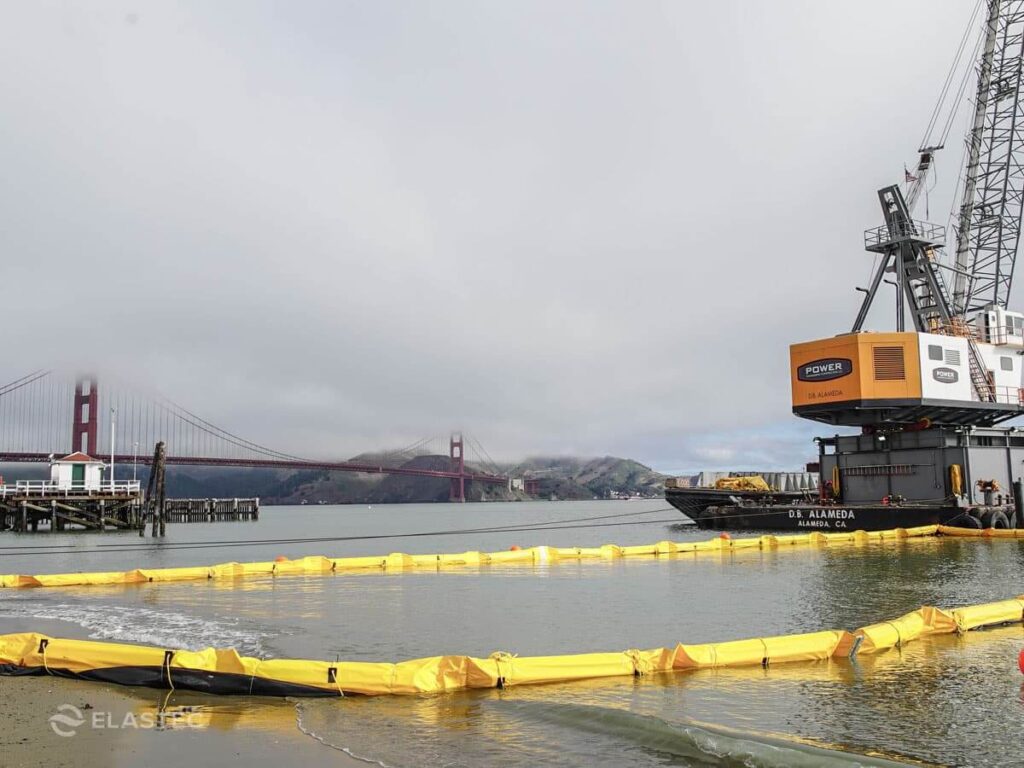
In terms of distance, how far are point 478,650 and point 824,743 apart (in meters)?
6.74

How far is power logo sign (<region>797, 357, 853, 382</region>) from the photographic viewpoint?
3838 centimetres

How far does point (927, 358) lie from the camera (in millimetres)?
38031

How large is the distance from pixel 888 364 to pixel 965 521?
7.92 m

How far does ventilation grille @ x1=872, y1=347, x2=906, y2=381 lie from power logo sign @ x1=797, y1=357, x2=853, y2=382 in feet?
4.00

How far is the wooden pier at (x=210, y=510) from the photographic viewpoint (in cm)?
8856

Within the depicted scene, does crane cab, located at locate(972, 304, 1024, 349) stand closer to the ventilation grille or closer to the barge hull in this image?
the ventilation grille

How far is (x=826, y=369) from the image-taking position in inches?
1542

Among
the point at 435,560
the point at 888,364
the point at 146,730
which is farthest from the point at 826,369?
the point at 146,730

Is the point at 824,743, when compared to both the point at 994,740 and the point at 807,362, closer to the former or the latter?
the point at 994,740

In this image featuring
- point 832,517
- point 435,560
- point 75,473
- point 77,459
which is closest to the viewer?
point 435,560

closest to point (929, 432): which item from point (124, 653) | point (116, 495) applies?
point (124, 653)

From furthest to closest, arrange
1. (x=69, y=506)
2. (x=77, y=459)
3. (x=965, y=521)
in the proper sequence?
1. (x=77, y=459)
2. (x=69, y=506)
3. (x=965, y=521)

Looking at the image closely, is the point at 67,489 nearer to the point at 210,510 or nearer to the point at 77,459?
the point at 77,459

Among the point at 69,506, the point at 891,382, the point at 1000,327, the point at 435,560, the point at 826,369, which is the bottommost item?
the point at 435,560
